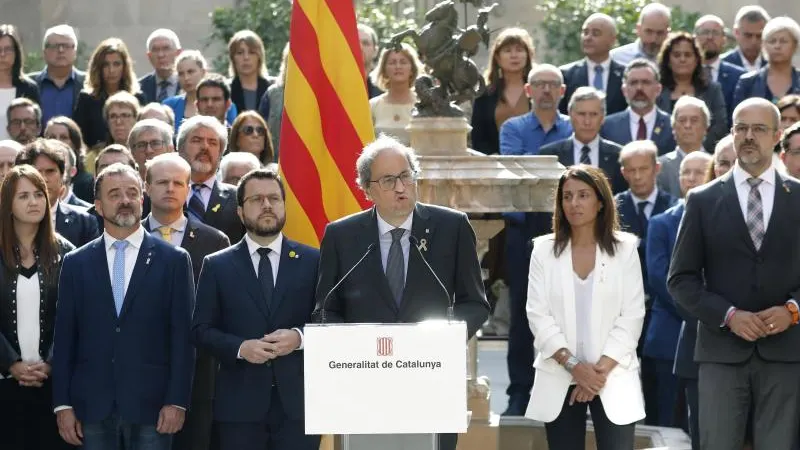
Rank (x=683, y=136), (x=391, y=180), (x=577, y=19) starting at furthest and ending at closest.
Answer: (x=577, y=19) < (x=683, y=136) < (x=391, y=180)

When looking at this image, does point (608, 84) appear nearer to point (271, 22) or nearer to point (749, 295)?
point (271, 22)

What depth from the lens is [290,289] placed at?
818cm

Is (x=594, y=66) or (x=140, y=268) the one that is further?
(x=594, y=66)

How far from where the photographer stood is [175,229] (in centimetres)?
896

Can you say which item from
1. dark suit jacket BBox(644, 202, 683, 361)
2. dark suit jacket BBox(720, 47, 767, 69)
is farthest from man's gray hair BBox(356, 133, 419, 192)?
dark suit jacket BBox(720, 47, 767, 69)

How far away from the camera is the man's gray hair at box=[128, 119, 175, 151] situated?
10.5m

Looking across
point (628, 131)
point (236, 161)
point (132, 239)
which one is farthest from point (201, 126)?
point (628, 131)

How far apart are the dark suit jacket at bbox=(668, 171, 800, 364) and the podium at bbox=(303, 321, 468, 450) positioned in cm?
252

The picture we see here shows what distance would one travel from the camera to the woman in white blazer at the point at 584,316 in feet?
27.6

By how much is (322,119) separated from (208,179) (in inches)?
40.7

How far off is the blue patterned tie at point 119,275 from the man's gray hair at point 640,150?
146 inches

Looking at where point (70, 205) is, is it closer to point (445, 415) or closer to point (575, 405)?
point (575, 405)

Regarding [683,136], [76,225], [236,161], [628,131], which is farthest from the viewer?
[628,131]

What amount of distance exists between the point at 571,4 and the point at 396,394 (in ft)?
32.2
